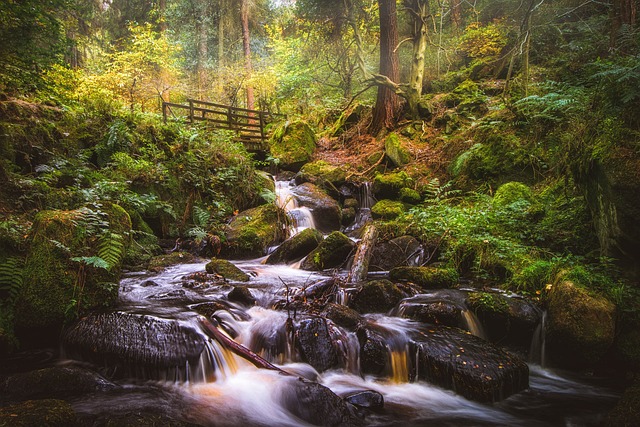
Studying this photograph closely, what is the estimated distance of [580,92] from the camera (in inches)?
289

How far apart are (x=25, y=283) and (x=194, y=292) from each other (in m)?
2.19

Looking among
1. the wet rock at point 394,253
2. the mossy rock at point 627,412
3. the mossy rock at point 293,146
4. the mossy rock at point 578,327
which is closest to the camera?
the mossy rock at point 627,412

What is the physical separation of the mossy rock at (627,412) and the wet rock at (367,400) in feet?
6.67

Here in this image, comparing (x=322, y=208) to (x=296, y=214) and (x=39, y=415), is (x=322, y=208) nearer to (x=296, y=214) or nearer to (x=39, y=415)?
(x=296, y=214)

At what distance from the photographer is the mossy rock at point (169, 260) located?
7.10m

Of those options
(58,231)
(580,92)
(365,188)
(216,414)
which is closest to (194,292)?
(58,231)

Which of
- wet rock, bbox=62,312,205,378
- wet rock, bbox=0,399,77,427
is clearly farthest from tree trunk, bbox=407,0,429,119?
wet rock, bbox=0,399,77,427

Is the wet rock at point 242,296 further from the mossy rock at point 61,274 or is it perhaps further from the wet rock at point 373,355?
the wet rock at point 373,355

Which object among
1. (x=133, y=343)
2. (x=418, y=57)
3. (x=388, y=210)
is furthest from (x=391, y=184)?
(x=133, y=343)

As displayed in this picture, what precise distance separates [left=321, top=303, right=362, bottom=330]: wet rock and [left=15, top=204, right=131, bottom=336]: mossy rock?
2876mm

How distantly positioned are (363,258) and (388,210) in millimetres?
3336

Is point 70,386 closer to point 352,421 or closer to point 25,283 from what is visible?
point 25,283

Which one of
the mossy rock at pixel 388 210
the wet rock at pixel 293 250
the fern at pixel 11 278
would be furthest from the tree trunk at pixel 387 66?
the fern at pixel 11 278

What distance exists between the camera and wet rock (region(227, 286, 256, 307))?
18.5 ft
